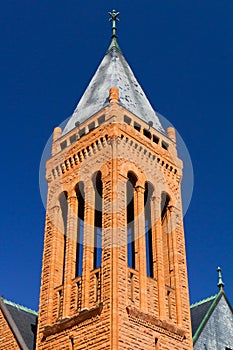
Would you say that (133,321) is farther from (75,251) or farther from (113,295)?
(75,251)

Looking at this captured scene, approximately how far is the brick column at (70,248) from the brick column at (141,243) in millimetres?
2855

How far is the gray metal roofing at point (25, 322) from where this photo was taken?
26.6 meters

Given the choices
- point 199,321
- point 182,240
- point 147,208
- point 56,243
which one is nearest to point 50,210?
point 56,243

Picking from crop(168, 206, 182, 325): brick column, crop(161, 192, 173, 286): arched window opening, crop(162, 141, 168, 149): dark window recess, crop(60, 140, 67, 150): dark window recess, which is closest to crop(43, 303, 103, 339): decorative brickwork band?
crop(168, 206, 182, 325): brick column

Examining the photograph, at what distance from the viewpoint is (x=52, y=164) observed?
96.7 ft

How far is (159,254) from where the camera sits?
83.9 feet

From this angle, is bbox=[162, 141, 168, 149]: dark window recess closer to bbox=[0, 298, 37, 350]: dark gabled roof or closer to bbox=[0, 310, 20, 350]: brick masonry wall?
bbox=[0, 298, 37, 350]: dark gabled roof

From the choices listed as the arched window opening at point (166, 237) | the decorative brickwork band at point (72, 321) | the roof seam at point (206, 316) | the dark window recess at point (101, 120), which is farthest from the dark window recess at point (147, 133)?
the decorative brickwork band at point (72, 321)

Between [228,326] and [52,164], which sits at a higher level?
[52,164]

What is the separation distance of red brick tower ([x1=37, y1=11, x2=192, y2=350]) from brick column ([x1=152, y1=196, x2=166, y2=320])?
44mm

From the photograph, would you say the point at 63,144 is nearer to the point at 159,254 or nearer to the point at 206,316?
the point at 159,254

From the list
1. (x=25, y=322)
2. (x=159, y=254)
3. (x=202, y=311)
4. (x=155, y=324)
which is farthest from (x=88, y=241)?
(x=202, y=311)

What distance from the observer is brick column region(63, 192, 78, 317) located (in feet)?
80.0

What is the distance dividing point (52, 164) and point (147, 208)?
5.16m
